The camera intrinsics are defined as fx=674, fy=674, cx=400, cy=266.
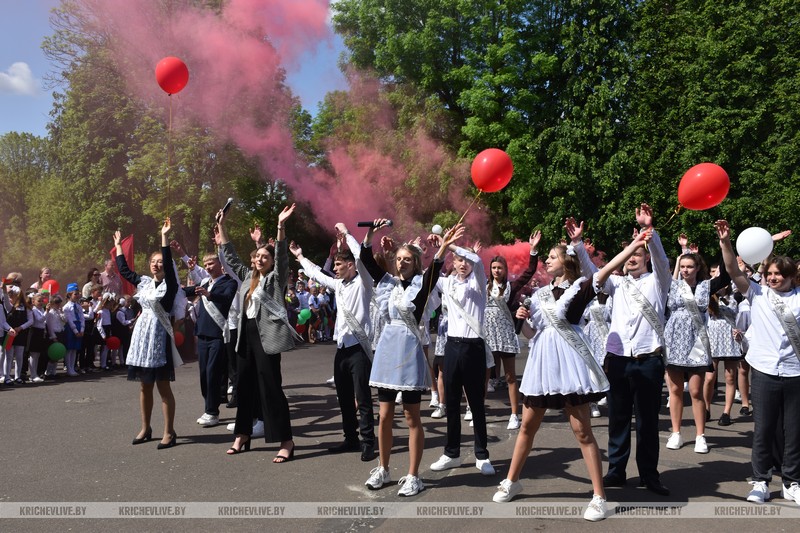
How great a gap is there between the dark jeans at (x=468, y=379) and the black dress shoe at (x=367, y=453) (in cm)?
87

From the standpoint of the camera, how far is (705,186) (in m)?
5.72

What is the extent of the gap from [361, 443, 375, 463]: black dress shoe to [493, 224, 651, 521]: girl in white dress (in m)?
1.63

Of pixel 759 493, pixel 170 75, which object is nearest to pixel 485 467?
pixel 759 493

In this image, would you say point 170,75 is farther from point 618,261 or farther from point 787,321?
point 787,321

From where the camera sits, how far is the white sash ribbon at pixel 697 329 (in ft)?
23.0

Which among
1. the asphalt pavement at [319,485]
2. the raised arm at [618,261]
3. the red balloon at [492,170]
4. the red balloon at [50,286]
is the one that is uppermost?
the red balloon at [492,170]

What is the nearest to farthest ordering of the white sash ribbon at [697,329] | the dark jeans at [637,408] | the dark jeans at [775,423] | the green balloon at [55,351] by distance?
the dark jeans at [775,423] → the dark jeans at [637,408] → the white sash ribbon at [697,329] → the green balloon at [55,351]

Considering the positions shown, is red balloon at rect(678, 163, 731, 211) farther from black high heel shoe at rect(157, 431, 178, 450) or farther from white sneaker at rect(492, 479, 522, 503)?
black high heel shoe at rect(157, 431, 178, 450)

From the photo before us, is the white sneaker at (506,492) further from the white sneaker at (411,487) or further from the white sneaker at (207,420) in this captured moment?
the white sneaker at (207,420)

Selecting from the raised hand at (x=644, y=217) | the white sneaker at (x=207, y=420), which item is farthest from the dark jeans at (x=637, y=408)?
the white sneaker at (x=207, y=420)

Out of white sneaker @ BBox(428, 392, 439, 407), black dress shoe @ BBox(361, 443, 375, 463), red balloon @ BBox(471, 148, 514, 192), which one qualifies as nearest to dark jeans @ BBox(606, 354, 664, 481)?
red balloon @ BBox(471, 148, 514, 192)

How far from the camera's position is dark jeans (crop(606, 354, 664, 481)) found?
558 centimetres

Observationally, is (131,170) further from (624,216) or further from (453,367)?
(453,367)

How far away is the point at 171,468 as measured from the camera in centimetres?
618
